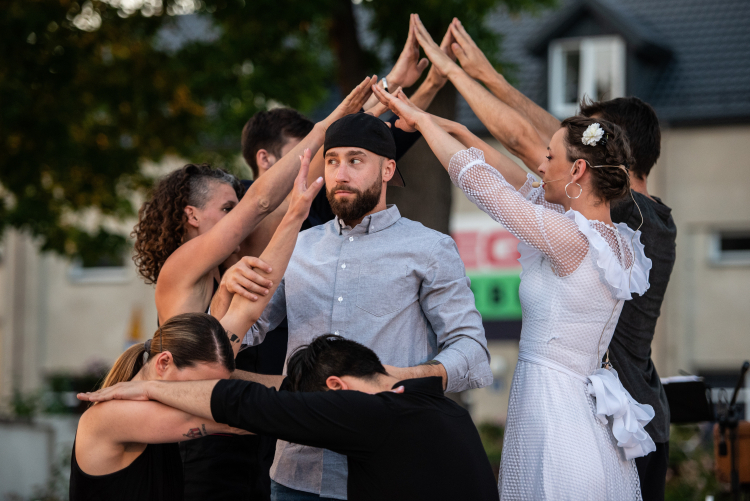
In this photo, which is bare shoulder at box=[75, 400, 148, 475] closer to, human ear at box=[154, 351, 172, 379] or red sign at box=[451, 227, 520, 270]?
human ear at box=[154, 351, 172, 379]

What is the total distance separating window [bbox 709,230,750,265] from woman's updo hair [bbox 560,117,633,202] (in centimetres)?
1290

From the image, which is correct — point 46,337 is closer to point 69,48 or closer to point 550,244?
point 69,48

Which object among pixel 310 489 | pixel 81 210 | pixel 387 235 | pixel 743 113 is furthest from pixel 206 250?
pixel 743 113

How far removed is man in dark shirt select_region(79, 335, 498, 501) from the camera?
2232 mm

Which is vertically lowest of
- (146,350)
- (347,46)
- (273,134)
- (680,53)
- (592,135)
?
(146,350)

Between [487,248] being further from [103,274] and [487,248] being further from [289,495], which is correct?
[289,495]

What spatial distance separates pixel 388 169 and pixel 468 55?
94 cm

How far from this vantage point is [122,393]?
7.93 feet

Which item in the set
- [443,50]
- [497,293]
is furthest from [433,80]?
[497,293]

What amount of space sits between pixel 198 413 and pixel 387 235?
0.98 m

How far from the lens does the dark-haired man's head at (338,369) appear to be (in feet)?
7.79

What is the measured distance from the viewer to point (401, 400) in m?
2.27

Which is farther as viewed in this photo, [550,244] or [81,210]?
[81,210]

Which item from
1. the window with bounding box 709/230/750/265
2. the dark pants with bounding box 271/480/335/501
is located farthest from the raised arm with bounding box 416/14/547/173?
the window with bounding box 709/230/750/265
